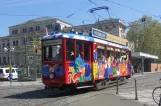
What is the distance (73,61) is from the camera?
16.1m

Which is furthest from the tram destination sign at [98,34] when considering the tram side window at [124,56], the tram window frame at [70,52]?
the tram side window at [124,56]

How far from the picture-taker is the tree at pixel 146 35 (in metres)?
Answer: 81.7

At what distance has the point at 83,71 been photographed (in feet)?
55.6

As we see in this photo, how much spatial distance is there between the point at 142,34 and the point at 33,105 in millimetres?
71855

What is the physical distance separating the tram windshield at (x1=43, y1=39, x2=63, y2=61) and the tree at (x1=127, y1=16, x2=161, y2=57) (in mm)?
66132

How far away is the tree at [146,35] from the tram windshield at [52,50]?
217 feet

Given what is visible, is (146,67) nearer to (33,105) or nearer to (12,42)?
(33,105)

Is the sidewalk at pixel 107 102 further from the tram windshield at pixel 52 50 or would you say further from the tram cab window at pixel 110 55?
the tram cab window at pixel 110 55

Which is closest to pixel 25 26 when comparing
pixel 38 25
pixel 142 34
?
pixel 38 25

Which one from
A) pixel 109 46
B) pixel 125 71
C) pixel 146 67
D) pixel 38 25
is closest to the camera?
pixel 109 46

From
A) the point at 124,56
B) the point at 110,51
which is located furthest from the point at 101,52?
the point at 124,56

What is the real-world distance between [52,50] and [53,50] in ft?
0.28

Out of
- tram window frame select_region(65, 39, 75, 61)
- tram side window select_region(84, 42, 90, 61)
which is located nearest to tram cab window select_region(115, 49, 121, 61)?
tram side window select_region(84, 42, 90, 61)

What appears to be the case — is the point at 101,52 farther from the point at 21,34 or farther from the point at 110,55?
the point at 21,34
